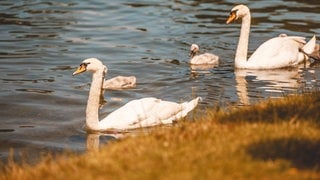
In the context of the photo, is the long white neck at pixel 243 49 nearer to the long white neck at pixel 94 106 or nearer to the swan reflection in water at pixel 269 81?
the swan reflection in water at pixel 269 81

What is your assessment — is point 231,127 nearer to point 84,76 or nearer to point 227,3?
point 84,76

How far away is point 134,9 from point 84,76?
13.9 m

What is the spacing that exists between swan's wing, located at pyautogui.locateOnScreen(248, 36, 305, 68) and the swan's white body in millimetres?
4394

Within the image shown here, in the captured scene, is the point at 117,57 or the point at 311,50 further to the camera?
the point at 117,57

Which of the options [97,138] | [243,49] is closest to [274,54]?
[243,49]

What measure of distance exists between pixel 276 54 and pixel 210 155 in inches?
557

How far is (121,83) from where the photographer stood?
60.0 feet

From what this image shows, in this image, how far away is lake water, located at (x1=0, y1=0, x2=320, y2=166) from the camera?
50.3 ft

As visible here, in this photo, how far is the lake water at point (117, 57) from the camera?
604 inches

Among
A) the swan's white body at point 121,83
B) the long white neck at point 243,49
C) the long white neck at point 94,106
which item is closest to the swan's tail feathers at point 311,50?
the long white neck at point 243,49

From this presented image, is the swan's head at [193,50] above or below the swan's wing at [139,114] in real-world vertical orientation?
above

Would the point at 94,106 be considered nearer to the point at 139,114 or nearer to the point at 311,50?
the point at 139,114

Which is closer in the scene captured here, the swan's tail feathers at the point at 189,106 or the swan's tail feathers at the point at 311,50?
the swan's tail feathers at the point at 189,106

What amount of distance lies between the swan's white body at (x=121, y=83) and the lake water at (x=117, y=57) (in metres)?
0.18
